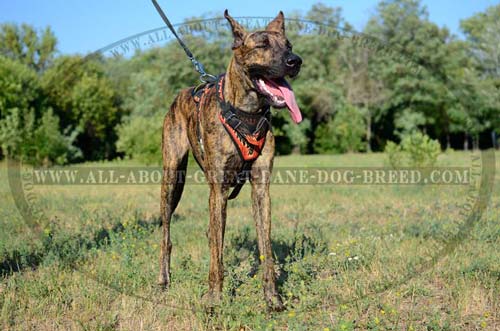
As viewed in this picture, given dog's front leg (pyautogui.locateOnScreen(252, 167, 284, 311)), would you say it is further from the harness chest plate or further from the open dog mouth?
the open dog mouth

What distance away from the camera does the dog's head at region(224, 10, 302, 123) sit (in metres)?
3.53

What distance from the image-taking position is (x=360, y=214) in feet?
28.8

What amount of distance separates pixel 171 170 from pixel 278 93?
6.12 ft

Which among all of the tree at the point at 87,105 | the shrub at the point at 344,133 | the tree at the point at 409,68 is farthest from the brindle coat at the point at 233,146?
the shrub at the point at 344,133

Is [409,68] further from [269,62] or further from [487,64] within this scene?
[269,62]

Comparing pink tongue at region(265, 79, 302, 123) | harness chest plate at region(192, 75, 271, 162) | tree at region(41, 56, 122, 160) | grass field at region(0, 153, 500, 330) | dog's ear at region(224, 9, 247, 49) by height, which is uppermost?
tree at region(41, 56, 122, 160)

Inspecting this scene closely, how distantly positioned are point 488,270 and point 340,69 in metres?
38.1

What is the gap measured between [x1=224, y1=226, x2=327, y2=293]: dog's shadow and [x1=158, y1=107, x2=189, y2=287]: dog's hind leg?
0.72 m

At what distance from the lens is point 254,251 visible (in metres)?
5.98

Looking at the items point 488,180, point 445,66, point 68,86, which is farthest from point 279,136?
point 488,180

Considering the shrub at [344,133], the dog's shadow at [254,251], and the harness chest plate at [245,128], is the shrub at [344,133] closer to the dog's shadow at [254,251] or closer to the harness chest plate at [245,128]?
the dog's shadow at [254,251]

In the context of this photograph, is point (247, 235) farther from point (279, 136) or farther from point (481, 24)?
point (481, 24)

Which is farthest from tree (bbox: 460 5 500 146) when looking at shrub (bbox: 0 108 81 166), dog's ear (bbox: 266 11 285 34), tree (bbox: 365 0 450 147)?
dog's ear (bbox: 266 11 285 34)

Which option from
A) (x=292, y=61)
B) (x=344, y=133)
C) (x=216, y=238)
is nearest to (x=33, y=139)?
(x=216, y=238)
